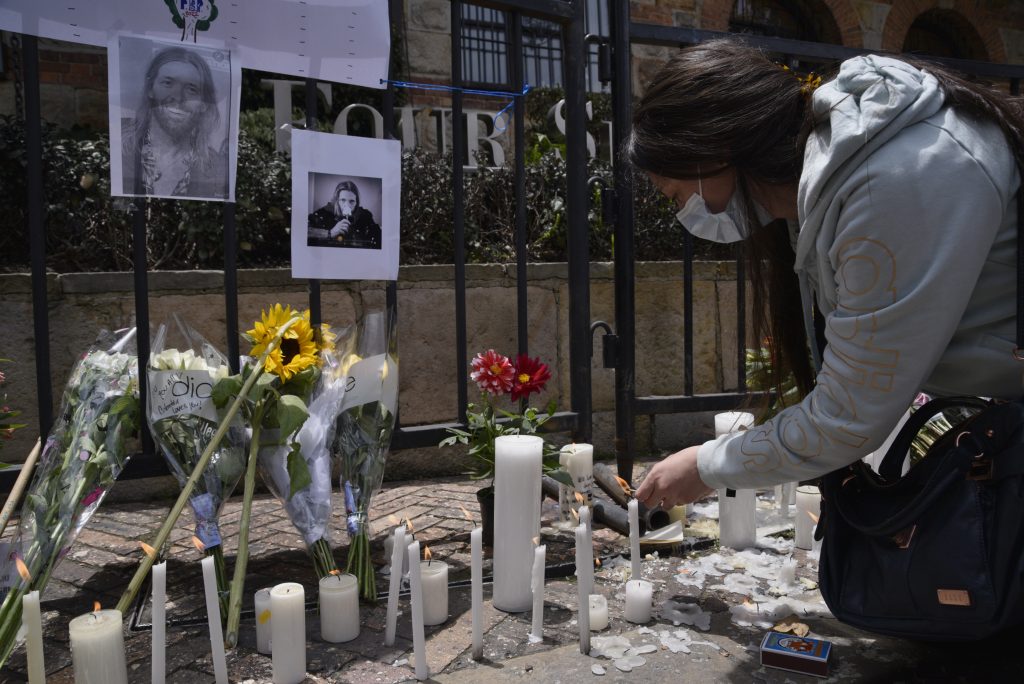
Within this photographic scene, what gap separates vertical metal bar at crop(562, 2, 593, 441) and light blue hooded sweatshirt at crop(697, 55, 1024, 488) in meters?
1.13

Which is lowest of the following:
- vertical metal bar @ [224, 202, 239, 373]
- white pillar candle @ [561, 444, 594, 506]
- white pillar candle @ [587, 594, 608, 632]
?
white pillar candle @ [587, 594, 608, 632]

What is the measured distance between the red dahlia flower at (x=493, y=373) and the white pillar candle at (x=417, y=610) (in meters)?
Result: 0.85

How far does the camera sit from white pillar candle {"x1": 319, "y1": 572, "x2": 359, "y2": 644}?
1.76 metres

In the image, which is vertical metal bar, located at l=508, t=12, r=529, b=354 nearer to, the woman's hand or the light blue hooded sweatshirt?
the woman's hand

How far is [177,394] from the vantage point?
6.20 ft

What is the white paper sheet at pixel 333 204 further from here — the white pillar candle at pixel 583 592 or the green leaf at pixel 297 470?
the white pillar candle at pixel 583 592

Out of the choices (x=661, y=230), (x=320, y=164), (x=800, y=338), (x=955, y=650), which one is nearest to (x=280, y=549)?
(x=320, y=164)

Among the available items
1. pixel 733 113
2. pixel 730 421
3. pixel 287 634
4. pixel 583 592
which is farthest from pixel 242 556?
pixel 730 421

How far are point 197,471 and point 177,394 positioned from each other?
0.23m

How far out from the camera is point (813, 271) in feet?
5.36

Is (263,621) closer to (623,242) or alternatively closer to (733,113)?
(733,113)

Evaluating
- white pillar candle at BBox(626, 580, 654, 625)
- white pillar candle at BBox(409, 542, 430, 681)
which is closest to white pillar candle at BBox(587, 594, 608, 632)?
white pillar candle at BBox(626, 580, 654, 625)

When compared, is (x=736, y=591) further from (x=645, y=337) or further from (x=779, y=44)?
(x=645, y=337)

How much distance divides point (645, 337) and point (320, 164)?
2467mm
